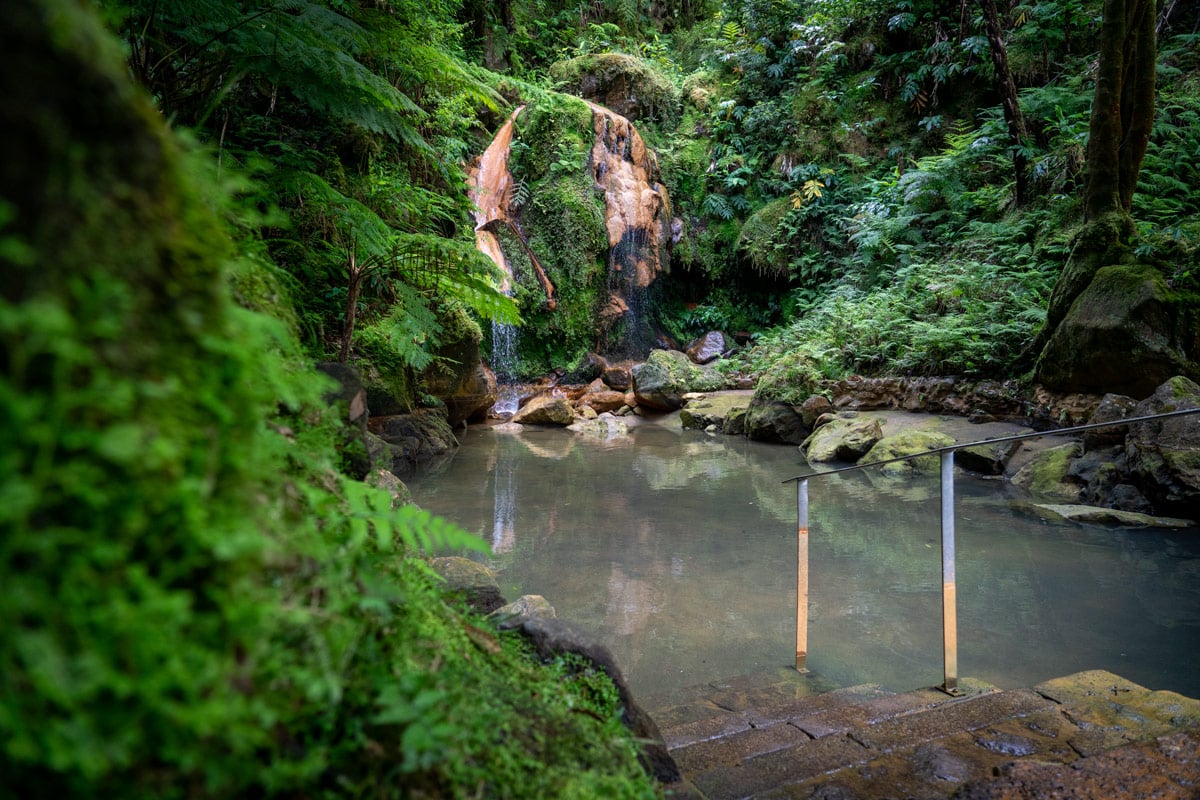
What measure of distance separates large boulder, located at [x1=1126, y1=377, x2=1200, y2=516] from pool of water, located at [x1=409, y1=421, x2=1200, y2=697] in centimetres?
38

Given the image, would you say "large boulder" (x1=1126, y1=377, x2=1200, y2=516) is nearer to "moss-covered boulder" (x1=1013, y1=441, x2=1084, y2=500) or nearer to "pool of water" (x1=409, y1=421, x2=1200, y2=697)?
"pool of water" (x1=409, y1=421, x2=1200, y2=697)

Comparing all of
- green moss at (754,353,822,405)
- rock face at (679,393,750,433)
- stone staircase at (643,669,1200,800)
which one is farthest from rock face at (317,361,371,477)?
rock face at (679,393,750,433)

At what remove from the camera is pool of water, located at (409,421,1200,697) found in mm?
3268

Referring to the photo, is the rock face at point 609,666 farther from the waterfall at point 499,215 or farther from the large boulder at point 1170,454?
the waterfall at point 499,215

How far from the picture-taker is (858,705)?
8.09 feet

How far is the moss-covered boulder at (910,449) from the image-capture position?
740 centimetres

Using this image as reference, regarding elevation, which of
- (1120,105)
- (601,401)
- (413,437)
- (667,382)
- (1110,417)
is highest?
(1120,105)

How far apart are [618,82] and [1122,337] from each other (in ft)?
43.3

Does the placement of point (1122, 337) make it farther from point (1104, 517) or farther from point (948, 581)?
point (948, 581)

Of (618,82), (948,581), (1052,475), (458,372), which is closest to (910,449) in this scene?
(1052,475)

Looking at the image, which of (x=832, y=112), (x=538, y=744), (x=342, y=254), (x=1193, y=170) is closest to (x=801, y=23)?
(x=832, y=112)

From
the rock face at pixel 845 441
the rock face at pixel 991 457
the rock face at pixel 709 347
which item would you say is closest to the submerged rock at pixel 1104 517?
the rock face at pixel 991 457

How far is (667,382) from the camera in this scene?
1237 centimetres

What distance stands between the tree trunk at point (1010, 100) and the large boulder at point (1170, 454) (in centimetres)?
663
